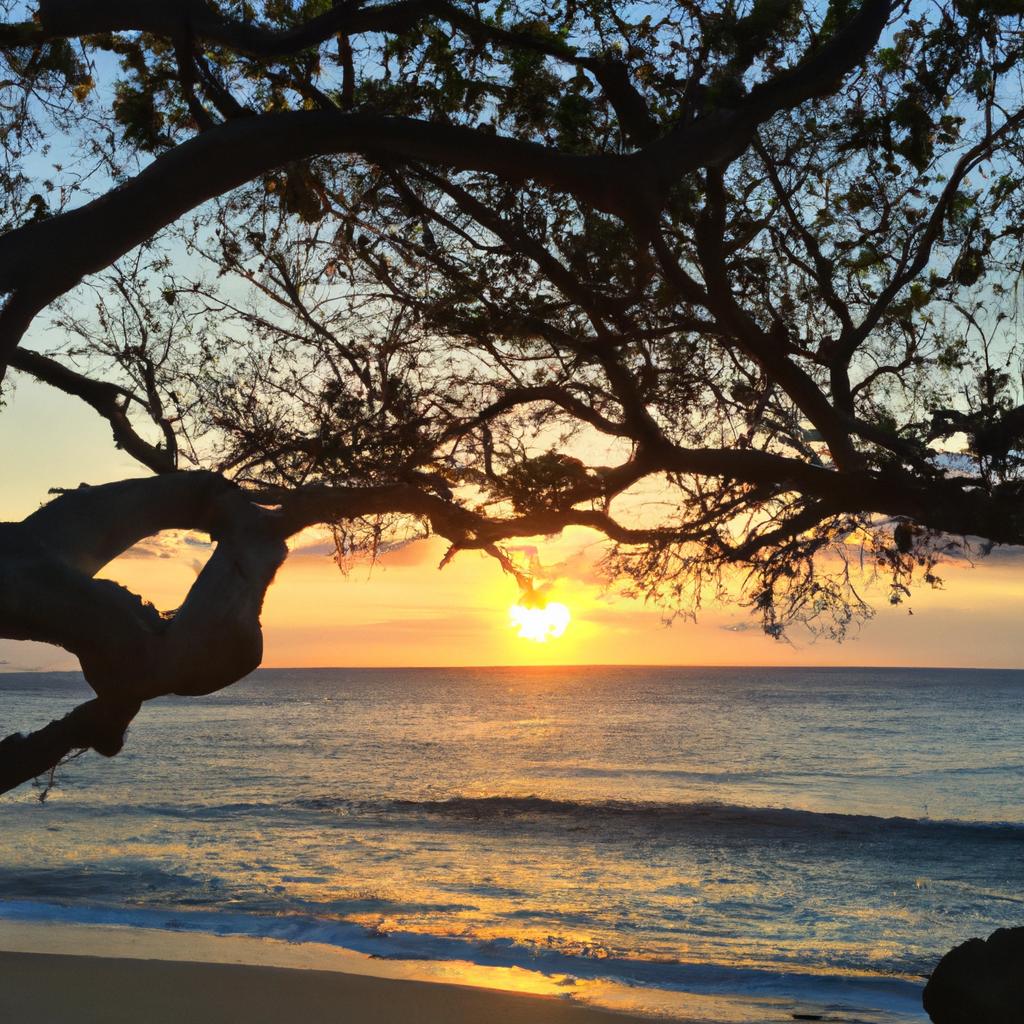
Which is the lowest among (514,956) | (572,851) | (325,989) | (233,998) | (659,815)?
(659,815)

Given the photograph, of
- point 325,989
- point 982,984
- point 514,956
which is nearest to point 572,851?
point 514,956

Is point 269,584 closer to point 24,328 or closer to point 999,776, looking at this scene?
point 24,328

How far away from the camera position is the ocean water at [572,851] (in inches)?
486

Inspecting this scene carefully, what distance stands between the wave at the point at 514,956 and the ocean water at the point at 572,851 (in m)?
0.06

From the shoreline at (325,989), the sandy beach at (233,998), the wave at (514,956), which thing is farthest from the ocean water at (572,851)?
the sandy beach at (233,998)

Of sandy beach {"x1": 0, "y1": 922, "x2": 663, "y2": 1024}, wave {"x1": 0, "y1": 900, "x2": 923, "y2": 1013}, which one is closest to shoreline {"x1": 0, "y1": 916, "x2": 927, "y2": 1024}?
sandy beach {"x1": 0, "y1": 922, "x2": 663, "y2": 1024}

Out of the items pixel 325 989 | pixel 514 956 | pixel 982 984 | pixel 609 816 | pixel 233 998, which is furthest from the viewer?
pixel 609 816

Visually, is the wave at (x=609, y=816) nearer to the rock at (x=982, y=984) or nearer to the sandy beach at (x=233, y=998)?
the sandy beach at (x=233, y=998)

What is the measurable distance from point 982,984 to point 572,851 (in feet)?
46.9

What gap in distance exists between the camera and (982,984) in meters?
6.40

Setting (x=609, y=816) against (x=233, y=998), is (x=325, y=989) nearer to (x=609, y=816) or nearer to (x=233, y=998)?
(x=233, y=998)

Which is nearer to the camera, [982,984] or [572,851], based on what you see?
[982,984]

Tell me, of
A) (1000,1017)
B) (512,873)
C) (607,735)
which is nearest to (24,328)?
(1000,1017)

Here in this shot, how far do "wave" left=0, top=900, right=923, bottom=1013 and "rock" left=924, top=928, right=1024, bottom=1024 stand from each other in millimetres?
3584
